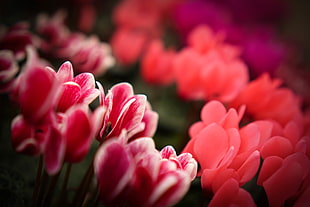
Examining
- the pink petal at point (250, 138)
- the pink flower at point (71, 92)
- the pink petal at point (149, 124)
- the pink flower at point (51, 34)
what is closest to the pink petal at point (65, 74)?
the pink flower at point (71, 92)

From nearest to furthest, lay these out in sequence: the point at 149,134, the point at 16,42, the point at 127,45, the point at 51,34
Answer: the point at 149,134, the point at 16,42, the point at 51,34, the point at 127,45

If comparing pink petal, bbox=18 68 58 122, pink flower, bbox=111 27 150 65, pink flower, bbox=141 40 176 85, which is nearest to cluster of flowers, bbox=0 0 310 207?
pink petal, bbox=18 68 58 122

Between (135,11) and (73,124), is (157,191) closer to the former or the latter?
(73,124)

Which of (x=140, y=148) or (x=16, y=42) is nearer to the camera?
(x=140, y=148)

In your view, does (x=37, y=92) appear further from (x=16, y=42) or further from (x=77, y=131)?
(x=16, y=42)

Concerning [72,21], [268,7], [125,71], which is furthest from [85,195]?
[268,7]

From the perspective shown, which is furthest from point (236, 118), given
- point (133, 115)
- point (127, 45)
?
point (127, 45)

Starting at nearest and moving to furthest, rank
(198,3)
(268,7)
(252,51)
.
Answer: (252,51), (198,3), (268,7)
